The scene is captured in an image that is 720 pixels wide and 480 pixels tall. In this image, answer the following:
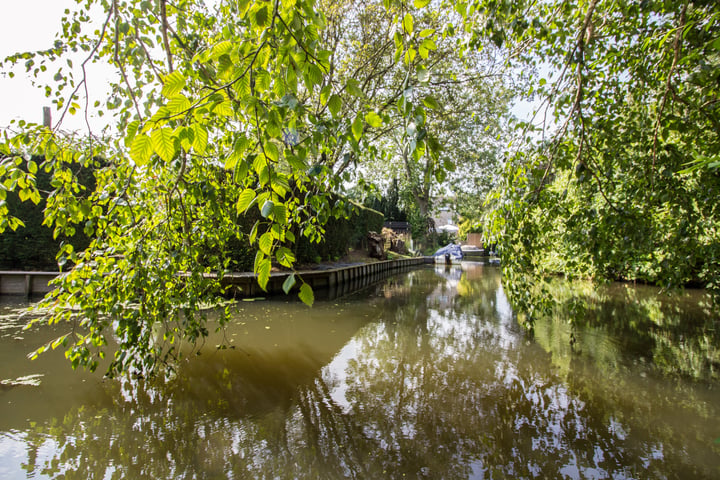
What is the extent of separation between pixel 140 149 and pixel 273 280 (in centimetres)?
927

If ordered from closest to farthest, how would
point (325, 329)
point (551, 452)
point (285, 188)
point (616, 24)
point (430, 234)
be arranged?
point (285, 188) → point (551, 452) → point (616, 24) → point (325, 329) → point (430, 234)

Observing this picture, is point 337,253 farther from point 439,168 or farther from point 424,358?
point 439,168

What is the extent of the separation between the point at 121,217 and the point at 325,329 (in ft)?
13.7

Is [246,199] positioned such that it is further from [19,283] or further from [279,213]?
[19,283]

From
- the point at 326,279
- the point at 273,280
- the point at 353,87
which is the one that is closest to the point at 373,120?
the point at 353,87

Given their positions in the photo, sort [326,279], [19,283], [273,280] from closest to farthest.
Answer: [19,283] < [273,280] < [326,279]

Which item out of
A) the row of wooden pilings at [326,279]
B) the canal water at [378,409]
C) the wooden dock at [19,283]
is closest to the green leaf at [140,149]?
the canal water at [378,409]

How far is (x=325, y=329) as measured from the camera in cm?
648

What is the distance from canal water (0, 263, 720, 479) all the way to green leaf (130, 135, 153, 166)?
88.9 inches

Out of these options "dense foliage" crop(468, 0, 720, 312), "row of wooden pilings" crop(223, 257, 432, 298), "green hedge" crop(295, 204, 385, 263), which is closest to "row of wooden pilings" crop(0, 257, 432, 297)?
"row of wooden pilings" crop(223, 257, 432, 298)

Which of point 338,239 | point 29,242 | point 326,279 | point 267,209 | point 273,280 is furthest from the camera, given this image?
point 338,239

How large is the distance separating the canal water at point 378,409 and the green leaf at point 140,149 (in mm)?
2258

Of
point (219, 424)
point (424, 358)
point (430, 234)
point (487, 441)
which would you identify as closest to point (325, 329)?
point (424, 358)

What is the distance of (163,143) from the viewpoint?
1029 mm
